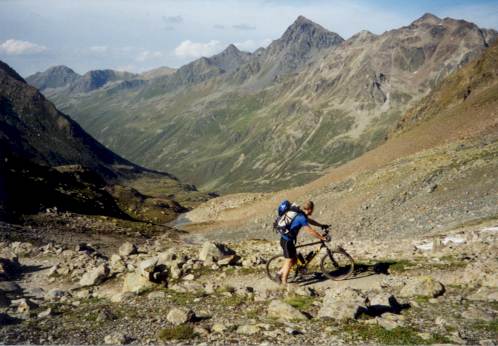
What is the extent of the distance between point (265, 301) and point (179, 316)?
3.65m

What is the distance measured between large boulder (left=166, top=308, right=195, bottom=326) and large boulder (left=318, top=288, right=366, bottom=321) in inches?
173

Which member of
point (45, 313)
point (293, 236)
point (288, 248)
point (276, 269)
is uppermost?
point (293, 236)

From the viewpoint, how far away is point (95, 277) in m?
23.5

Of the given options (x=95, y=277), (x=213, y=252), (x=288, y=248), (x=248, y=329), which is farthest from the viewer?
(x=213, y=252)

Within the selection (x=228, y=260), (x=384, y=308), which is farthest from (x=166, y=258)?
(x=384, y=308)

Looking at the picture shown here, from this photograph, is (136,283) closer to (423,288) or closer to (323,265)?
(323,265)

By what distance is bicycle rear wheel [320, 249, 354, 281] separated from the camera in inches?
762

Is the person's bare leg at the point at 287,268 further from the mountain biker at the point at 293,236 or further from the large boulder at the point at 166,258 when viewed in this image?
the large boulder at the point at 166,258

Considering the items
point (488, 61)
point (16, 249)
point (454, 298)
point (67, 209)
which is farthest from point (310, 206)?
point (488, 61)

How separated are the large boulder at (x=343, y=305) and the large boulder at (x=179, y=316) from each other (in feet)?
14.4

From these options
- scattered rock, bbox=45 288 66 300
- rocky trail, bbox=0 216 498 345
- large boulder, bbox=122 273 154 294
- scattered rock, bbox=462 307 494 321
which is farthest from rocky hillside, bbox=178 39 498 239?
scattered rock, bbox=45 288 66 300

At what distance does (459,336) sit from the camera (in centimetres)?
1248

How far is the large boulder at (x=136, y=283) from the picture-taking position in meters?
20.3

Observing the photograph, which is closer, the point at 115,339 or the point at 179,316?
the point at 115,339
